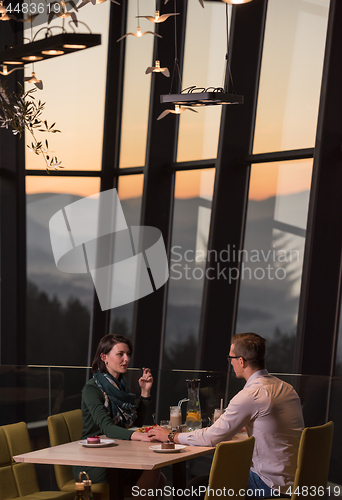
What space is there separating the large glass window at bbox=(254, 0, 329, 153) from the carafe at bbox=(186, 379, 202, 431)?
→ 9.20ft

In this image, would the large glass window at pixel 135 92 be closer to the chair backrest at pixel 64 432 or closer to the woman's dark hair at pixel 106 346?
the woman's dark hair at pixel 106 346

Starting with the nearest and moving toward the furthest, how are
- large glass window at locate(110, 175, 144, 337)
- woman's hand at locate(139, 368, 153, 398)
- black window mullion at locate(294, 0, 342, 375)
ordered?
1. woman's hand at locate(139, 368, 153, 398)
2. black window mullion at locate(294, 0, 342, 375)
3. large glass window at locate(110, 175, 144, 337)

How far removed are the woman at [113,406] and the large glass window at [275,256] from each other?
7.15ft

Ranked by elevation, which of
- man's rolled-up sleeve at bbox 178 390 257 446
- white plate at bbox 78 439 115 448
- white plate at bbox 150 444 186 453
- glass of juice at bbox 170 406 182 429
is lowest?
glass of juice at bbox 170 406 182 429

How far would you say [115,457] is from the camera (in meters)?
2.79

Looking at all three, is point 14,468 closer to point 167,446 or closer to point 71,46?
point 167,446

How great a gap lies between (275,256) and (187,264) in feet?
3.50

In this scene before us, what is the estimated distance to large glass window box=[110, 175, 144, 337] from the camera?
6.77 m

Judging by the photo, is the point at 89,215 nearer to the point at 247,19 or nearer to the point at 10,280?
the point at 10,280

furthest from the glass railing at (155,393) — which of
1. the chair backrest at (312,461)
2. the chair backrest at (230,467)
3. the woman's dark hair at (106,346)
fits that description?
the chair backrest at (230,467)

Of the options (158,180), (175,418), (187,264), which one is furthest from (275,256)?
(175,418)

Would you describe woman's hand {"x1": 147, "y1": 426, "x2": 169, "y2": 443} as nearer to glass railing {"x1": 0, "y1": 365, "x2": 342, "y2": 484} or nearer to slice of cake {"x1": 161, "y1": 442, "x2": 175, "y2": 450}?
slice of cake {"x1": 161, "y1": 442, "x2": 175, "y2": 450}

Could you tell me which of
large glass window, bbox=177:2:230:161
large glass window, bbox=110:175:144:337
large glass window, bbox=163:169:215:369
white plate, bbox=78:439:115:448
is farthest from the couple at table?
large glass window, bbox=177:2:230:161

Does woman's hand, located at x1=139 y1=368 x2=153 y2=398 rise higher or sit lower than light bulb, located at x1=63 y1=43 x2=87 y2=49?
lower
